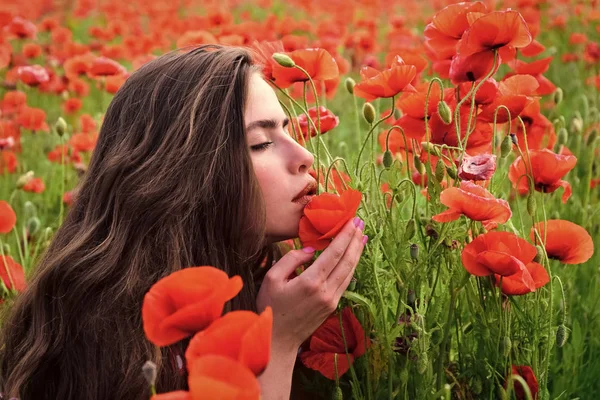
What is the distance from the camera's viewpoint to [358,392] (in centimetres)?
136

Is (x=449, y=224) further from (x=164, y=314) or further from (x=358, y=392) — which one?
(x=164, y=314)

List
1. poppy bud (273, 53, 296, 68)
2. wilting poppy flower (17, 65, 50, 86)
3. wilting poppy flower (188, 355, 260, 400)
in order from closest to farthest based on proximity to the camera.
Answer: wilting poppy flower (188, 355, 260, 400) < poppy bud (273, 53, 296, 68) < wilting poppy flower (17, 65, 50, 86)

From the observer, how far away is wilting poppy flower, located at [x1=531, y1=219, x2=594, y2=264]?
4.32ft

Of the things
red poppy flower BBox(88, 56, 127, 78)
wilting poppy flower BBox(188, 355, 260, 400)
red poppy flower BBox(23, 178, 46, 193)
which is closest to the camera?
wilting poppy flower BBox(188, 355, 260, 400)

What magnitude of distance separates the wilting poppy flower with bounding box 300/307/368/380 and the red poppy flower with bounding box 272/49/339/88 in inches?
17.4

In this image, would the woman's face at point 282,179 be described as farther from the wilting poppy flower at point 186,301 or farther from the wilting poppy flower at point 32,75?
the wilting poppy flower at point 32,75

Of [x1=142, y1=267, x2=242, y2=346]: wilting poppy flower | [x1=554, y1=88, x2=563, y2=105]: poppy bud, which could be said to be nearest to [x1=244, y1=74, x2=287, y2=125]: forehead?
[x1=142, y1=267, x2=242, y2=346]: wilting poppy flower

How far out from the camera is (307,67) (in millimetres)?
1469

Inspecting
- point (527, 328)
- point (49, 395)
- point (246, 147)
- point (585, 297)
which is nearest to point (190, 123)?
point (246, 147)

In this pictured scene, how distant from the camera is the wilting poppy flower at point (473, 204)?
1.12m

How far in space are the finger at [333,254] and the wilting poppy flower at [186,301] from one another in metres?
0.42

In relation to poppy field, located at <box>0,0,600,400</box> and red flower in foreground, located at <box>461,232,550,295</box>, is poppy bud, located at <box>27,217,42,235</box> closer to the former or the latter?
poppy field, located at <box>0,0,600,400</box>

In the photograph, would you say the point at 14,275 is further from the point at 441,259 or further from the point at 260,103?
the point at 441,259

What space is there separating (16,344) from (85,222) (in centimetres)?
28
